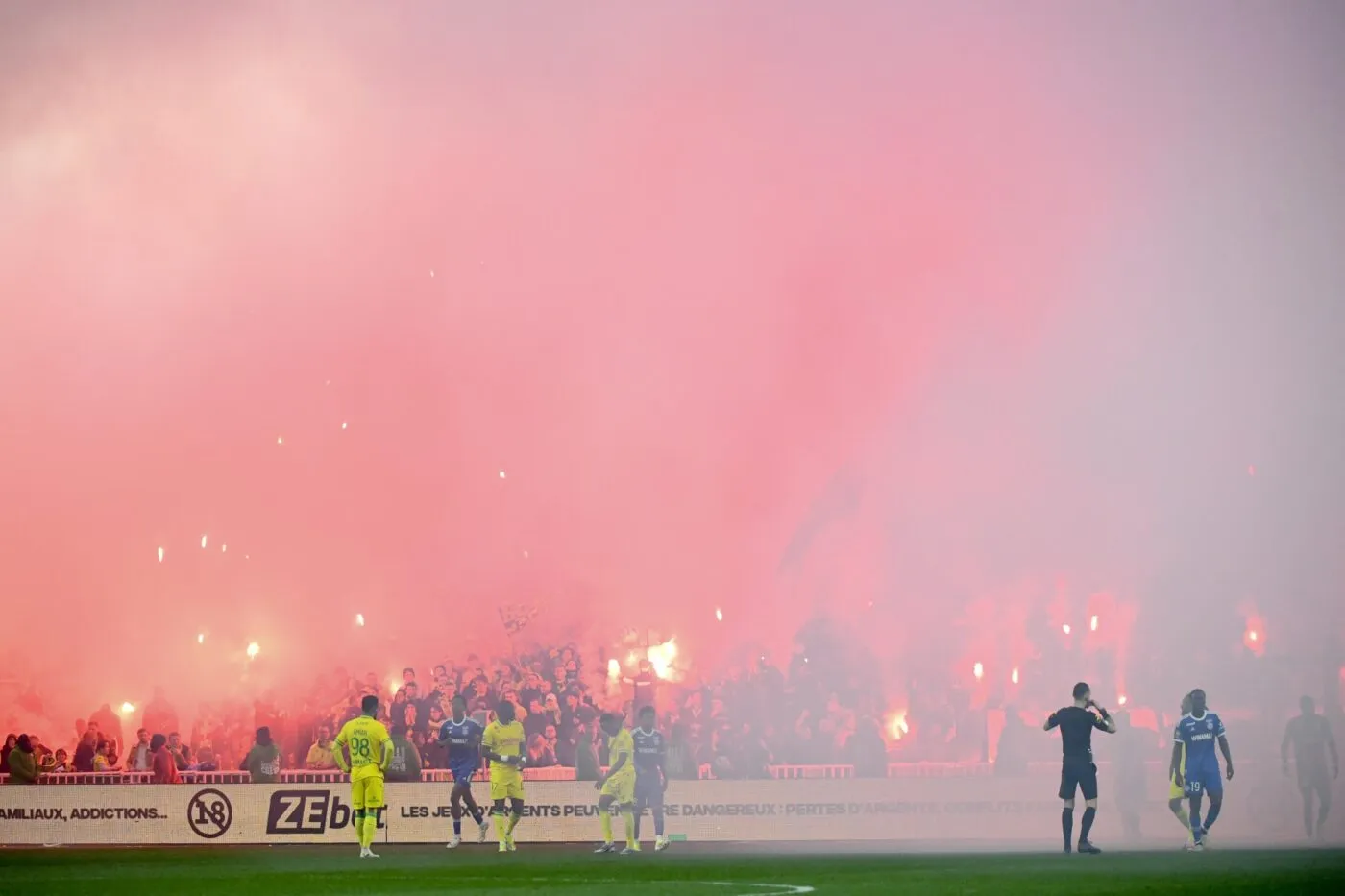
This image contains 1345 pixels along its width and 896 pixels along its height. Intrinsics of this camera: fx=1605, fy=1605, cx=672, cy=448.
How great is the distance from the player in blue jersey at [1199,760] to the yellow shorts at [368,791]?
11.7 meters

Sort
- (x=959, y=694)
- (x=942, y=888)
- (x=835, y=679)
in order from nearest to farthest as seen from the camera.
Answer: (x=942, y=888) < (x=835, y=679) < (x=959, y=694)

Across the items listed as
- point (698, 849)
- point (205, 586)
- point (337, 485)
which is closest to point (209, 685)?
point (205, 586)

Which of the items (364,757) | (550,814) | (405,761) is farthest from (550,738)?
(364,757)

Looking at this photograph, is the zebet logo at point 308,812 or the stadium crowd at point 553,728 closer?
the zebet logo at point 308,812

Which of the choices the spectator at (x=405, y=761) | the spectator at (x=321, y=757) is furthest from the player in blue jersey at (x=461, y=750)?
the spectator at (x=321, y=757)

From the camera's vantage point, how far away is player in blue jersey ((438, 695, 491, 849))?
25.9 m

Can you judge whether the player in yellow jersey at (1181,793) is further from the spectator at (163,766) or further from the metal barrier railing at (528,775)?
the spectator at (163,766)

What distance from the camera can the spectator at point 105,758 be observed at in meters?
31.2

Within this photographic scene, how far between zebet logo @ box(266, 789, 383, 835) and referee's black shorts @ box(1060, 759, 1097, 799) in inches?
486

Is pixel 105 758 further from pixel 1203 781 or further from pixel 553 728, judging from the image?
pixel 1203 781

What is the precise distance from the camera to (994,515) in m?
48.8

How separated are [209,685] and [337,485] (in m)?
7.43

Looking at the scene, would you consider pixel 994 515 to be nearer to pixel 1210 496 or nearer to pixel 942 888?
pixel 1210 496

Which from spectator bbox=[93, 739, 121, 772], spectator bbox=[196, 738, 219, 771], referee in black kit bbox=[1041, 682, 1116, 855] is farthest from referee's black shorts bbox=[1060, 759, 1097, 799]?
spectator bbox=[93, 739, 121, 772]
